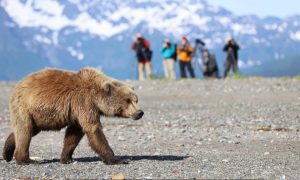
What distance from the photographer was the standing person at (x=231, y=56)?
110 ft

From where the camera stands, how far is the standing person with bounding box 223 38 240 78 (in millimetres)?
33469

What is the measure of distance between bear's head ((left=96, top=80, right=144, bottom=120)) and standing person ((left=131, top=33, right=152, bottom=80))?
21.4 m

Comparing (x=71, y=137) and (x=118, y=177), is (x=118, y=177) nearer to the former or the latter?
(x=118, y=177)

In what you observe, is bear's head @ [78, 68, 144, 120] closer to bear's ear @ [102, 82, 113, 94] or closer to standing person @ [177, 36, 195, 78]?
bear's ear @ [102, 82, 113, 94]

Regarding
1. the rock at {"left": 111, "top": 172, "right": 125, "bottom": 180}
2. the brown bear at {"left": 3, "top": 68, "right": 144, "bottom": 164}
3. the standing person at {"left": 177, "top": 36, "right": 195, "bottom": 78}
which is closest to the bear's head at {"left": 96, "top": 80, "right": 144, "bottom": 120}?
the brown bear at {"left": 3, "top": 68, "right": 144, "bottom": 164}

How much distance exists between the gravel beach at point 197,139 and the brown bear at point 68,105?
378mm

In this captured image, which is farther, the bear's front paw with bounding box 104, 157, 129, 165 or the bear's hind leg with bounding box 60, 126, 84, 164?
the bear's hind leg with bounding box 60, 126, 84, 164

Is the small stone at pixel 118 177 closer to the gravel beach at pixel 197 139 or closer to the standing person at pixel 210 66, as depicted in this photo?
the gravel beach at pixel 197 139

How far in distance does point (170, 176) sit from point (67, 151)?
7.29 feet

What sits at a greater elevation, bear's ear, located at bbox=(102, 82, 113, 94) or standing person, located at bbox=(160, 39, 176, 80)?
standing person, located at bbox=(160, 39, 176, 80)

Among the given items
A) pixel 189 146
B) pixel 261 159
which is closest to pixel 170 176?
pixel 261 159

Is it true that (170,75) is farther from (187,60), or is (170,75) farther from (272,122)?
(272,122)

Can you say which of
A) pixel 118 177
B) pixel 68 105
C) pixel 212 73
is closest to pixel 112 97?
pixel 68 105

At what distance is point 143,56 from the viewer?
111 feet
